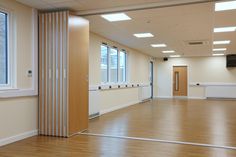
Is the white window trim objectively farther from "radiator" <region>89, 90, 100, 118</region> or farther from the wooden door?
the wooden door

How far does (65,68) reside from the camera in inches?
192

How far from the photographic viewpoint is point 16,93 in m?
4.49

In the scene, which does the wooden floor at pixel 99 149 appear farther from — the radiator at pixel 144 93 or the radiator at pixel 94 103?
the radiator at pixel 144 93

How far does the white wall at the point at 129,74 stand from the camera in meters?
7.64

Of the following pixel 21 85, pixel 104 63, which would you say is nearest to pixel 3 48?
pixel 21 85

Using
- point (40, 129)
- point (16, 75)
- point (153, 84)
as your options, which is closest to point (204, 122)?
point (40, 129)

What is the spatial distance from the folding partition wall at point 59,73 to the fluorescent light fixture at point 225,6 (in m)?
2.90

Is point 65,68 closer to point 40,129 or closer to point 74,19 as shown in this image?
point 74,19

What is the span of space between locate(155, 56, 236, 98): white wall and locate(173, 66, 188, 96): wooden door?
0.26m

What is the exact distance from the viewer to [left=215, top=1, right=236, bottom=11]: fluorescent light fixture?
4.72m

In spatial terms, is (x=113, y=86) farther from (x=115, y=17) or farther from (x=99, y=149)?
(x=99, y=149)

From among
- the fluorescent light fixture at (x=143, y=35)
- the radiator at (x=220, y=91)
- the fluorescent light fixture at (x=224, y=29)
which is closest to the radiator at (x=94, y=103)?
the fluorescent light fixture at (x=143, y=35)

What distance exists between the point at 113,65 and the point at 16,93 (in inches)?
211

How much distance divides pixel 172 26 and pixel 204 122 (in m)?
2.77
